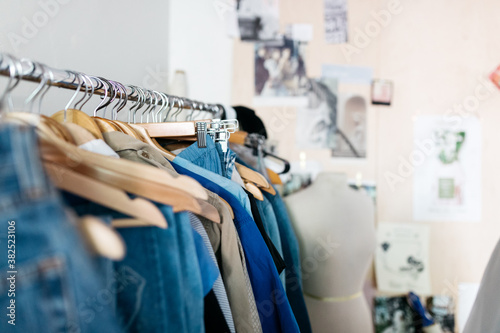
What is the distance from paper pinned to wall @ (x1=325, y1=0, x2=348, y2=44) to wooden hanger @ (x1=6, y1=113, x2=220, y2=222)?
1.45 m

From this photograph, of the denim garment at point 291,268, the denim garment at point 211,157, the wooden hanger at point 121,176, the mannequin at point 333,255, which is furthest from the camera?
the mannequin at point 333,255

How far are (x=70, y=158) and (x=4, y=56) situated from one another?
150 mm

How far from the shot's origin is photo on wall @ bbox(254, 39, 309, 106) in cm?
177

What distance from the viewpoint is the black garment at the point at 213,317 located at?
1.98ft

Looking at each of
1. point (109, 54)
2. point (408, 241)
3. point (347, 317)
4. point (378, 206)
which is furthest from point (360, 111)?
point (109, 54)

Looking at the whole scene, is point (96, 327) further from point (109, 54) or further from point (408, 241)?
point (408, 241)

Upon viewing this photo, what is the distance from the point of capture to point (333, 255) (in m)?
1.28

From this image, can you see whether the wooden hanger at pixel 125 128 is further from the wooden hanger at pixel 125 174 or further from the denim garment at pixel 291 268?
the denim garment at pixel 291 268

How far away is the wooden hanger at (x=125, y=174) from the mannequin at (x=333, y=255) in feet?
2.74

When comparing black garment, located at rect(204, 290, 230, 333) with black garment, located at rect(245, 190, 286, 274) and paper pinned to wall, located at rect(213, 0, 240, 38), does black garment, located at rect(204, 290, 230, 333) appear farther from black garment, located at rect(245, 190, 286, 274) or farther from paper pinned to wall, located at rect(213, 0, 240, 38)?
paper pinned to wall, located at rect(213, 0, 240, 38)

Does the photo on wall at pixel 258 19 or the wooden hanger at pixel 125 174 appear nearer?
the wooden hanger at pixel 125 174

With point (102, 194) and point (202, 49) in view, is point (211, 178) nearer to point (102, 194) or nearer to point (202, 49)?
point (102, 194)

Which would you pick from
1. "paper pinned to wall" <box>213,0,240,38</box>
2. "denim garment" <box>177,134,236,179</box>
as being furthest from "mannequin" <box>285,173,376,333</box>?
"paper pinned to wall" <box>213,0,240,38</box>

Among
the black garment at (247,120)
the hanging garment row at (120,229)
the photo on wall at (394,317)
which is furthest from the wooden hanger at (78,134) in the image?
the photo on wall at (394,317)
